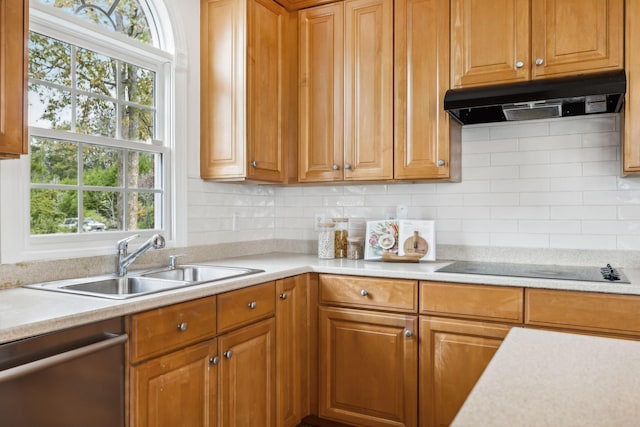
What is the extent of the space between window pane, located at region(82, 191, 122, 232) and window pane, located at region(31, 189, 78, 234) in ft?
0.19

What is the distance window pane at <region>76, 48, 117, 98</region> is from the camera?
7.52 feet

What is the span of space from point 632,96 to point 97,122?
8.21 ft

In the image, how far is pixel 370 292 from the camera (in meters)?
2.53

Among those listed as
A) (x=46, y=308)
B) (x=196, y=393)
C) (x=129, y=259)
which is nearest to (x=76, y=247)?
(x=129, y=259)

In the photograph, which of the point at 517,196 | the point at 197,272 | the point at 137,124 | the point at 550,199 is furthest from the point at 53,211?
the point at 550,199

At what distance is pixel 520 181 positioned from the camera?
9.11ft

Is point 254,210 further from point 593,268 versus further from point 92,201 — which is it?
point 593,268

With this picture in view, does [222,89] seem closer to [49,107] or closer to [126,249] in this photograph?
[49,107]

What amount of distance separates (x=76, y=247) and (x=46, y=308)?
0.73 meters

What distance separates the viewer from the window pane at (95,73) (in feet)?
7.52

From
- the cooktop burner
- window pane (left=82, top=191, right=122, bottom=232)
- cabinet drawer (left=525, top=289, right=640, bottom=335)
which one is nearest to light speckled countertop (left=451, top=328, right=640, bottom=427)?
cabinet drawer (left=525, top=289, right=640, bottom=335)

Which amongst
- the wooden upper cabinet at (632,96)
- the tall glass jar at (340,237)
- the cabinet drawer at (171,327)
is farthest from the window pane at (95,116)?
the wooden upper cabinet at (632,96)

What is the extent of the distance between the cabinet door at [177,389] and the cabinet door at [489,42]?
188 cm

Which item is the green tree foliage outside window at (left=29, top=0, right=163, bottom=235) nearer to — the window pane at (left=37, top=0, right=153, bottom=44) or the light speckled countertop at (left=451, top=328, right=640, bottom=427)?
the window pane at (left=37, top=0, right=153, bottom=44)
